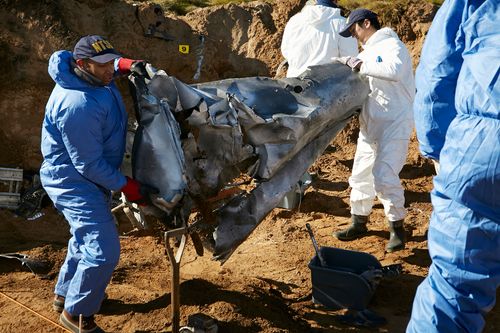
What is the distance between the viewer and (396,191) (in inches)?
250

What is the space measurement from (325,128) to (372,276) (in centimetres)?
124

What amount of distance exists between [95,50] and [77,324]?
6.45 ft

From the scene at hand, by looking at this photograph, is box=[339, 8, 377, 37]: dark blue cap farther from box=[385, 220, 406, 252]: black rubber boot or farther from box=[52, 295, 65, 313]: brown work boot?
box=[52, 295, 65, 313]: brown work boot

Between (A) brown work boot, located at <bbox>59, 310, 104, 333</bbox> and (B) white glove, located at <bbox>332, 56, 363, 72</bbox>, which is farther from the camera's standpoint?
(B) white glove, located at <bbox>332, 56, 363, 72</bbox>

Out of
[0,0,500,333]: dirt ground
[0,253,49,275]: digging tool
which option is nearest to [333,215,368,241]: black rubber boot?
[0,0,500,333]: dirt ground

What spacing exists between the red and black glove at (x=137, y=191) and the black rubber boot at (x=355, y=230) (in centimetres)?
305

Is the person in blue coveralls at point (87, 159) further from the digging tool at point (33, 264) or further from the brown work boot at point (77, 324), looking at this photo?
the digging tool at point (33, 264)

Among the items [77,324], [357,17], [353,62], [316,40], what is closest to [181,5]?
[316,40]

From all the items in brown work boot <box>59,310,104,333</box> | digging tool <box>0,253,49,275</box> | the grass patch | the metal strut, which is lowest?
digging tool <box>0,253,49,275</box>

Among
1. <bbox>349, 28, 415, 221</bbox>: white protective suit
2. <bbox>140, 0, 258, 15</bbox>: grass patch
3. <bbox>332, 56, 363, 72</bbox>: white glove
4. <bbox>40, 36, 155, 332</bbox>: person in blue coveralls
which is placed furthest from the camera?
<bbox>140, 0, 258, 15</bbox>: grass patch

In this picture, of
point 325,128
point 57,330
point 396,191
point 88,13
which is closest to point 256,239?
point 396,191

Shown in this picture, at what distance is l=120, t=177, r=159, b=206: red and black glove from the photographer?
4.41 metres

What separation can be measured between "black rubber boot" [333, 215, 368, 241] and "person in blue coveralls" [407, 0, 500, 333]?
347 cm

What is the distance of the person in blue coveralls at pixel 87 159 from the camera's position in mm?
4398
